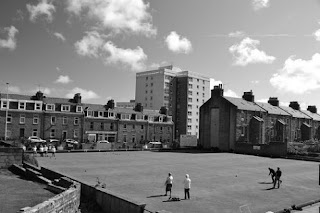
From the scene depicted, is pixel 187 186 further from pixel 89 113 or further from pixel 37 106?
pixel 89 113

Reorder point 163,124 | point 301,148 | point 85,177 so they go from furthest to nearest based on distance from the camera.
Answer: point 163,124 < point 301,148 < point 85,177

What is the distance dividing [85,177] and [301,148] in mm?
42887

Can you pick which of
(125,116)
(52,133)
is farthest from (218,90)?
(52,133)

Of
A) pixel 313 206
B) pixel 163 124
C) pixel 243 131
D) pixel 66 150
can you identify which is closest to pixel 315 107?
pixel 243 131

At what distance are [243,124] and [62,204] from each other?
166 ft

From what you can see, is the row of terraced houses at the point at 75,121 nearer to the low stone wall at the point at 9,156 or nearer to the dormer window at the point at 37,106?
the dormer window at the point at 37,106

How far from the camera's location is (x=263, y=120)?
217 feet

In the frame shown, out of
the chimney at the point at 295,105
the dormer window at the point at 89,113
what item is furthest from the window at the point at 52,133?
the chimney at the point at 295,105

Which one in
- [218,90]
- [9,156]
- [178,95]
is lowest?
[9,156]

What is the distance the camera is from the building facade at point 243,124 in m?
59.2

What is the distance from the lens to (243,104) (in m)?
65.1

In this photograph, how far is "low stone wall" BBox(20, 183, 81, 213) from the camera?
12801mm

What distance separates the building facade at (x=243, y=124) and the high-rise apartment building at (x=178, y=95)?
33984mm

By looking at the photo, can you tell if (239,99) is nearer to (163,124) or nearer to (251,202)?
(163,124)
